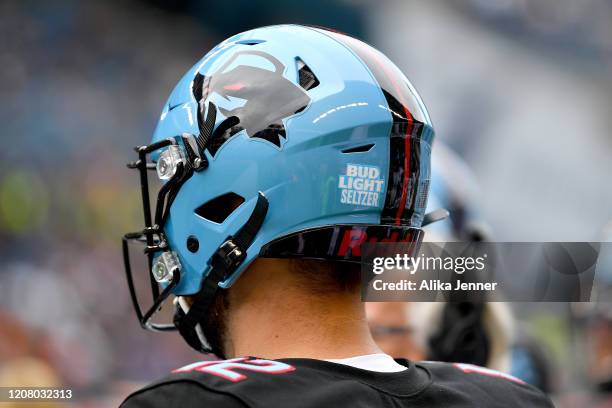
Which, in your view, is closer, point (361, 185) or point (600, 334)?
point (361, 185)

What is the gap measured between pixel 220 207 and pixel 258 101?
23 centimetres

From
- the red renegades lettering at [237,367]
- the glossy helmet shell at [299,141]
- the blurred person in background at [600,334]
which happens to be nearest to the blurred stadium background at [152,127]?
the blurred person in background at [600,334]

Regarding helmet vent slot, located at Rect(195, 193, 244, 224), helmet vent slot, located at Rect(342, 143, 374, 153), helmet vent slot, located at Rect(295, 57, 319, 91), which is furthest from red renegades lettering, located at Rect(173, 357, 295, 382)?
helmet vent slot, located at Rect(295, 57, 319, 91)

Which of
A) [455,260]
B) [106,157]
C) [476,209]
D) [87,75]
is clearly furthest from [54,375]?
[455,260]

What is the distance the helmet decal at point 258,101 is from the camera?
1.59 m

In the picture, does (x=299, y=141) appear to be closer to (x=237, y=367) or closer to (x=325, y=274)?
(x=325, y=274)

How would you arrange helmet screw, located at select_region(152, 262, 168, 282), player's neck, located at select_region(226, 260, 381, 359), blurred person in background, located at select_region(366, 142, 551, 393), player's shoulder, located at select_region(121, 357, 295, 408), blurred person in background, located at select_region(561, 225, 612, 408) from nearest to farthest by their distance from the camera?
player's shoulder, located at select_region(121, 357, 295, 408) < player's neck, located at select_region(226, 260, 381, 359) < helmet screw, located at select_region(152, 262, 168, 282) < blurred person in background, located at select_region(366, 142, 551, 393) < blurred person in background, located at select_region(561, 225, 612, 408)

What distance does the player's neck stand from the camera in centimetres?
151

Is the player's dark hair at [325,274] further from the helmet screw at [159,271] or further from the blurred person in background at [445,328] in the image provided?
the blurred person in background at [445,328]

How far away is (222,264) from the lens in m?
1.60

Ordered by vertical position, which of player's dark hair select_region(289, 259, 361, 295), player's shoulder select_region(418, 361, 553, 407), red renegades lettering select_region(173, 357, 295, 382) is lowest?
player's shoulder select_region(418, 361, 553, 407)

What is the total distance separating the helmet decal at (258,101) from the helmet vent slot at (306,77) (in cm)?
2

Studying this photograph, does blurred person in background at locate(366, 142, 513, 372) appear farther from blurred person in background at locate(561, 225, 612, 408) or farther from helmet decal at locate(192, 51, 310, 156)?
helmet decal at locate(192, 51, 310, 156)

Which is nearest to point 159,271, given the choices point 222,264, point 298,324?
point 222,264
